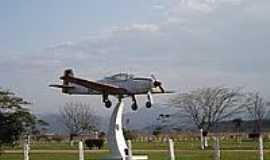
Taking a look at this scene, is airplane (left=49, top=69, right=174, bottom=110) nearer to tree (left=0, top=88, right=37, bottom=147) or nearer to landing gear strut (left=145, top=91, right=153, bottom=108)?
landing gear strut (left=145, top=91, right=153, bottom=108)

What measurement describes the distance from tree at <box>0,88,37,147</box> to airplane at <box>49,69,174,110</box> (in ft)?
91.9

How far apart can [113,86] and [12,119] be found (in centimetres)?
3112

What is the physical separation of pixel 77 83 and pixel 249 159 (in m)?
13.8

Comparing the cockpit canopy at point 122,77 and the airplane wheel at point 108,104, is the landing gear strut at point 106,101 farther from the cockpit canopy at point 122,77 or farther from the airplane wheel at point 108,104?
the cockpit canopy at point 122,77

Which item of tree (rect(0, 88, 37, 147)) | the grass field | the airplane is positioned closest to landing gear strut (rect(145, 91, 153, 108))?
the airplane

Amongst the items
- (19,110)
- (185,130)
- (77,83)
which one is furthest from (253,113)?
(77,83)

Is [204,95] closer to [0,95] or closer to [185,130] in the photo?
[185,130]

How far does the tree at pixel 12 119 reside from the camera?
5766 centimetres

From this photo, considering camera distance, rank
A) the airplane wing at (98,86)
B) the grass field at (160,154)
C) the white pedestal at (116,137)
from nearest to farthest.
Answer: the airplane wing at (98,86), the white pedestal at (116,137), the grass field at (160,154)

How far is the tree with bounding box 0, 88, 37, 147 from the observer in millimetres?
57656

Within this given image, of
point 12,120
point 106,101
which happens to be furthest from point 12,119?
point 106,101

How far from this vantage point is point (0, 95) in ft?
194

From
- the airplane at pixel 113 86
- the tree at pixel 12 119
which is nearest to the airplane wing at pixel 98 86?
the airplane at pixel 113 86

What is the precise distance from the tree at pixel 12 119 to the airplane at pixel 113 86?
2800 centimetres
